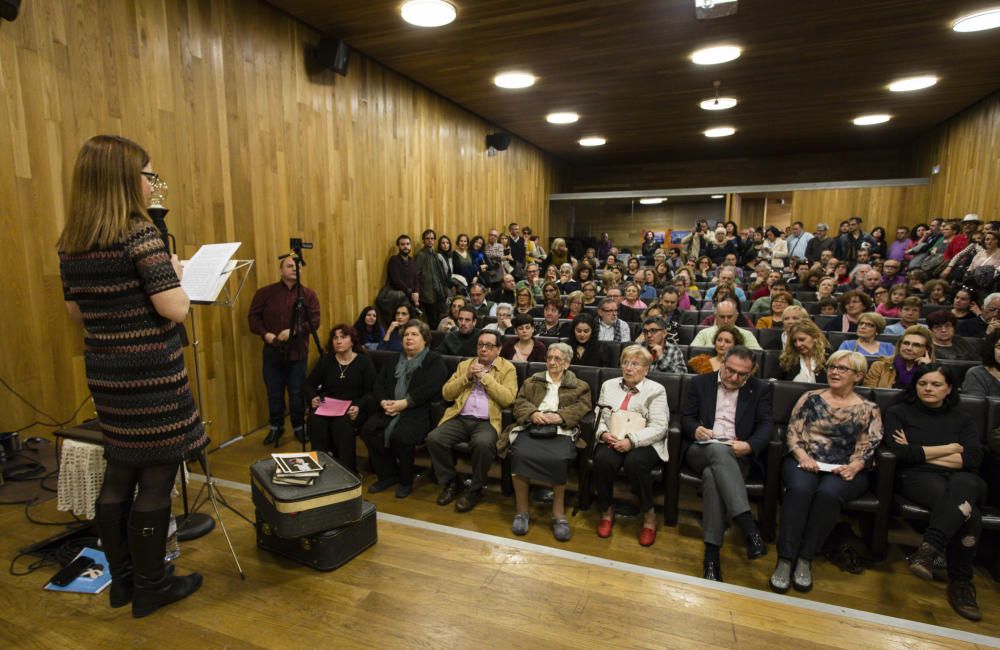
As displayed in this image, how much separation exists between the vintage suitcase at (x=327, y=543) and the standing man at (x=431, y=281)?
391 cm

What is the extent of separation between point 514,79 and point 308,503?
4.96 meters

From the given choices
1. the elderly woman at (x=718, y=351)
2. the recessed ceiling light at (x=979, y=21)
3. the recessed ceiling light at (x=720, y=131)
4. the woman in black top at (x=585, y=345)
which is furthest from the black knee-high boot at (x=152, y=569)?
the recessed ceiling light at (x=720, y=131)

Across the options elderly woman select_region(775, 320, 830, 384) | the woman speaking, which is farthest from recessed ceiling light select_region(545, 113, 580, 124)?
the woman speaking

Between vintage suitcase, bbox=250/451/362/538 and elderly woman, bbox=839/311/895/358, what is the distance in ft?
10.9

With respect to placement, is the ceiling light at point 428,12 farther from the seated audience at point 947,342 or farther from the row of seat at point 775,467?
the seated audience at point 947,342

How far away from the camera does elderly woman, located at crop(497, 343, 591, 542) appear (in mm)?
2705

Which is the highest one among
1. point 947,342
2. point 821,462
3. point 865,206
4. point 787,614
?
point 865,206

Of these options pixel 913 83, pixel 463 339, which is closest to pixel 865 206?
pixel 913 83

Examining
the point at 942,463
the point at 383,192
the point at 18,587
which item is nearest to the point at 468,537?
the point at 18,587

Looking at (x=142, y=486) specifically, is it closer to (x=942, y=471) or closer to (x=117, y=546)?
(x=117, y=546)

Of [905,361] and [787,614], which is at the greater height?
[905,361]

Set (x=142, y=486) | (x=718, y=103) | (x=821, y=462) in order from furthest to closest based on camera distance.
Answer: (x=718, y=103) < (x=821, y=462) < (x=142, y=486)

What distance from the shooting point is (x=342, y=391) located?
11.0ft

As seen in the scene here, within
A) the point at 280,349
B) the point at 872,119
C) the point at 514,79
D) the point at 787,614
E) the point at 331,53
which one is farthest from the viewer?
the point at 872,119
